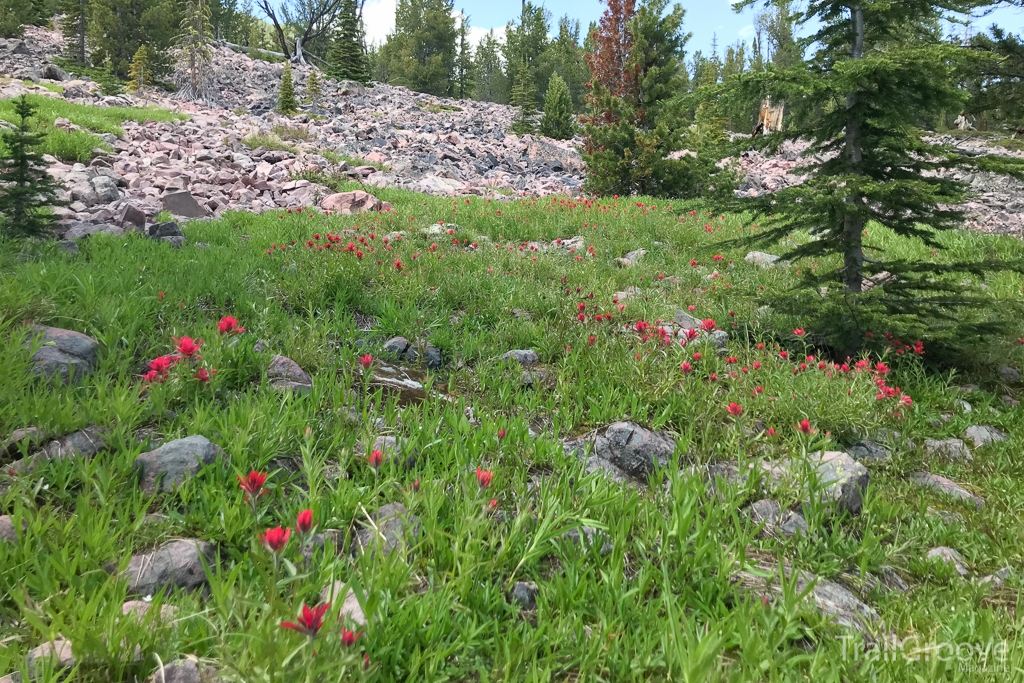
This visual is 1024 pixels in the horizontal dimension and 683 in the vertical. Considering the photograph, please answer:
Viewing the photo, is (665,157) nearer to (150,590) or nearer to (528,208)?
(528,208)

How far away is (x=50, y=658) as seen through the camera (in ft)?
4.58

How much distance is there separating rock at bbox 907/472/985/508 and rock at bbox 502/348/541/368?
275 centimetres

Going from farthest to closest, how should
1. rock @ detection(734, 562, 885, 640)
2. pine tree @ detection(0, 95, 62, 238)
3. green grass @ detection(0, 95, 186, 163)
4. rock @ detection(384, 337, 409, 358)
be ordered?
green grass @ detection(0, 95, 186, 163), pine tree @ detection(0, 95, 62, 238), rock @ detection(384, 337, 409, 358), rock @ detection(734, 562, 885, 640)

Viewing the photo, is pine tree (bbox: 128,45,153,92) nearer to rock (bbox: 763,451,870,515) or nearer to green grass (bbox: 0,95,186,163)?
green grass (bbox: 0,95,186,163)

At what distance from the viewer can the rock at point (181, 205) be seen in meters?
9.54

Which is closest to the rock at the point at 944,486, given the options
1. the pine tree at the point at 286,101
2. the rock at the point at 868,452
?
the rock at the point at 868,452

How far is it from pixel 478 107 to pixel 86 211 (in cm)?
3891

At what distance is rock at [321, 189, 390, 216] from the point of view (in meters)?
11.1

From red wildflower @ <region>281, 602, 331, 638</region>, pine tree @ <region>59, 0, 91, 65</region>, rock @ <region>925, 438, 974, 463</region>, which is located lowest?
rock @ <region>925, 438, 974, 463</region>

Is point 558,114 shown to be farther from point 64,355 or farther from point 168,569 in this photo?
point 168,569

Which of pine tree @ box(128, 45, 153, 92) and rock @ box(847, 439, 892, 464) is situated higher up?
pine tree @ box(128, 45, 153, 92)

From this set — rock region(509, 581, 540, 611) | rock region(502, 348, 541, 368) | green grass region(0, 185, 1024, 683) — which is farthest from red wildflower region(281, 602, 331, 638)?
rock region(502, 348, 541, 368)

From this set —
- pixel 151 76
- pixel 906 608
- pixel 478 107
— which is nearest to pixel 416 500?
pixel 906 608

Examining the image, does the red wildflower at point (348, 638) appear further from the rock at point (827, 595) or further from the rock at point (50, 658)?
the rock at point (827, 595)
